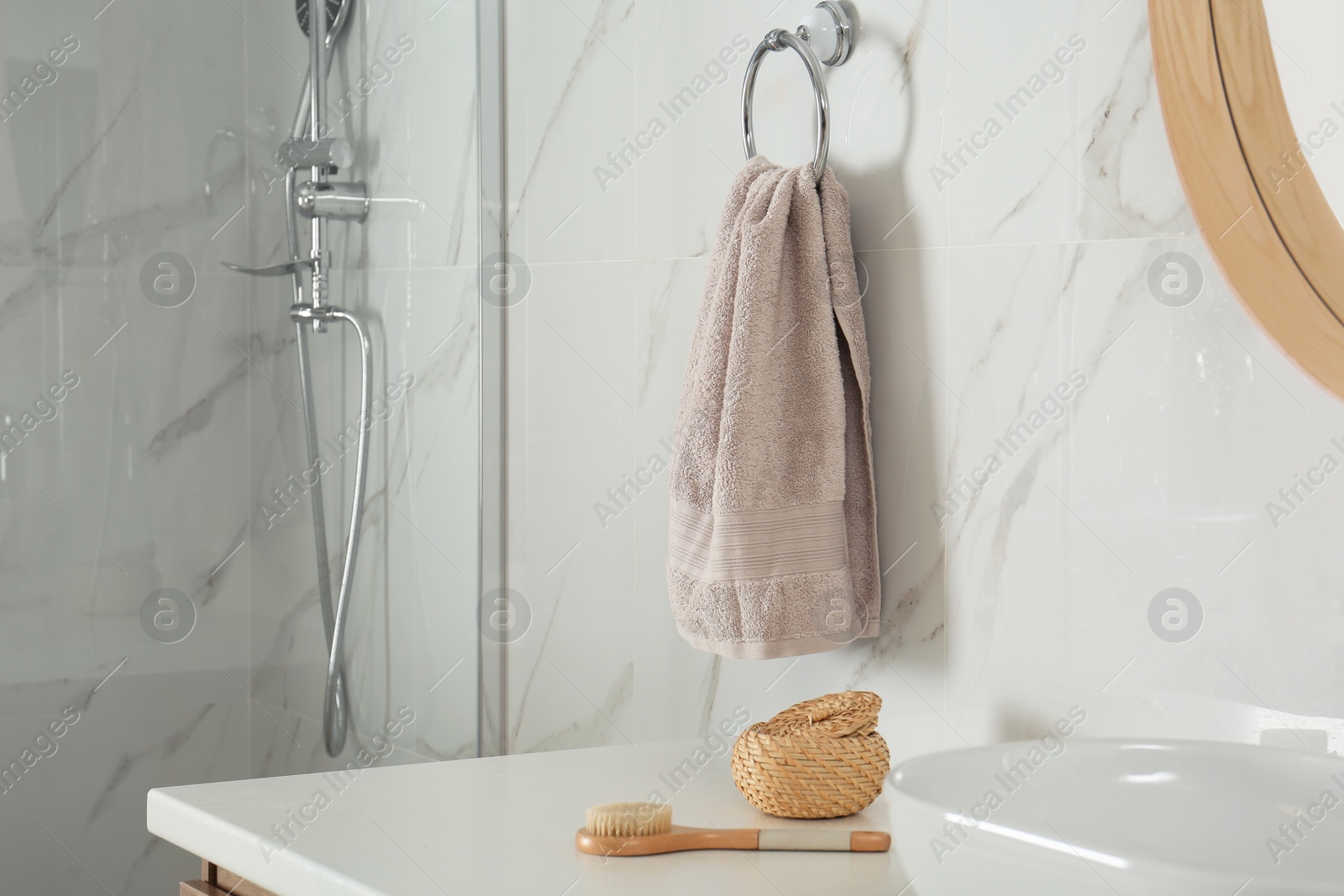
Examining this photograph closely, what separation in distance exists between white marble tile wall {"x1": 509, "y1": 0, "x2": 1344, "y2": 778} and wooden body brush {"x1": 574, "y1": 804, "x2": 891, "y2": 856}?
0.72 feet

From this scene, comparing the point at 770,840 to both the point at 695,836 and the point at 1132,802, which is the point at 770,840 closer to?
the point at 695,836

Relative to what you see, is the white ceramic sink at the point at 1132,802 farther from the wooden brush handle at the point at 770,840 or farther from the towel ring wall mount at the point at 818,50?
the towel ring wall mount at the point at 818,50

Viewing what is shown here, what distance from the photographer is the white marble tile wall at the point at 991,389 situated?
86cm

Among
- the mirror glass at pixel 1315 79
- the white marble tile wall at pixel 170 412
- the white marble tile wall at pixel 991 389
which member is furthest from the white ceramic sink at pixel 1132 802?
the white marble tile wall at pixel 170 412

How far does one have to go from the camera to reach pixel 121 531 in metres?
1.40

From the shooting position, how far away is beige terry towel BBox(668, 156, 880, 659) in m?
1.06

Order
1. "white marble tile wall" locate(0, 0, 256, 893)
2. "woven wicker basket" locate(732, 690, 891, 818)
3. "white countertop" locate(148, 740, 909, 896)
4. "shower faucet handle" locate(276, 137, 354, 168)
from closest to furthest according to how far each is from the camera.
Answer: "white countertop" locate(148, 740, 909, 896) < "woven wicker basket" locate(732, 690, 891, 818) < "white marble tile wall" locate(0, 0, 256, 893) < "shower faucet handle" locate(276, 137, 354, 168)

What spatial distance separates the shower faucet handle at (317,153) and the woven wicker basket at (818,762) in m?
0.91

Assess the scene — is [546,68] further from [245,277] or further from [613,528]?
[613,528]

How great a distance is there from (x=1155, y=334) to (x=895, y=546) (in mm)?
323

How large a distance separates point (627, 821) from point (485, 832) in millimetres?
116

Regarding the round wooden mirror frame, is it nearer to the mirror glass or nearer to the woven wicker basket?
the mirror glass

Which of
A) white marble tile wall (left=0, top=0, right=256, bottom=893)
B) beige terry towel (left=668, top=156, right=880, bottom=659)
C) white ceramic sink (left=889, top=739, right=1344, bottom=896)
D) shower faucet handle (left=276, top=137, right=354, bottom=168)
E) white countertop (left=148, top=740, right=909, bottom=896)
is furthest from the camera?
shower faucet handle (left=276, top=137, right=354, bottom=168)

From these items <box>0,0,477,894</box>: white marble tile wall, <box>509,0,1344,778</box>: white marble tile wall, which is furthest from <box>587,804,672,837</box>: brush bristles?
<box>0,0,477,894</box>: white marble tile wall
